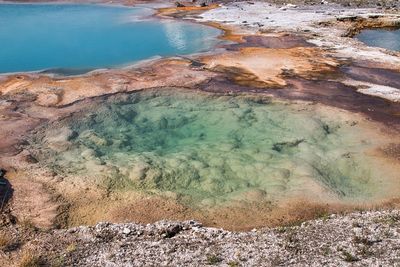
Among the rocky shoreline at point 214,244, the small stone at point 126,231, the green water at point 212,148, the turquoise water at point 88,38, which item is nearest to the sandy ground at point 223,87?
the green water at point 212,148

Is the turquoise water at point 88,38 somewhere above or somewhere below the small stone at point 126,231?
above

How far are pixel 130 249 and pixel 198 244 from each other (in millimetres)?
1526

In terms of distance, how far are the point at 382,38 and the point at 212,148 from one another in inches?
909

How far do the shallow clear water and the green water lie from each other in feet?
50.4

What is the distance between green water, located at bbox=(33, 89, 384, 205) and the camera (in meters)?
13.0

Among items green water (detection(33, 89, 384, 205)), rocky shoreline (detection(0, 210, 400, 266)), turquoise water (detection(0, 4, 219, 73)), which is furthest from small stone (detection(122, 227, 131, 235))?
turquoise water (detection(0, 4, 219, 73))

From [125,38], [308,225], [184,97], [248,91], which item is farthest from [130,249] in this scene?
[125,38]

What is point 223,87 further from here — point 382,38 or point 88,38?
point 382,38

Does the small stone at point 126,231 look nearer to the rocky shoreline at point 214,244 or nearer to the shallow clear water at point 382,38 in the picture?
the rocky shoreline at point 214,244

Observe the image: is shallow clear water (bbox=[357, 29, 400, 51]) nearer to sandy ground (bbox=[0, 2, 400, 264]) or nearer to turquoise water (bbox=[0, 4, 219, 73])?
sandy ground (bbox=[0, 2, 400, 264])

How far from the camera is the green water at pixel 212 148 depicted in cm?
1296

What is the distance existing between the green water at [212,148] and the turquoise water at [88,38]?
852cm

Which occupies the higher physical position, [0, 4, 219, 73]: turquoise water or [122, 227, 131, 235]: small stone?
[0, 4, 219, 73]: turquoise water

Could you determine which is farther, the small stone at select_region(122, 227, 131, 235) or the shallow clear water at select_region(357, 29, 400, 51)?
the shallow clear water at select_region(357, 29, 400, 51)
